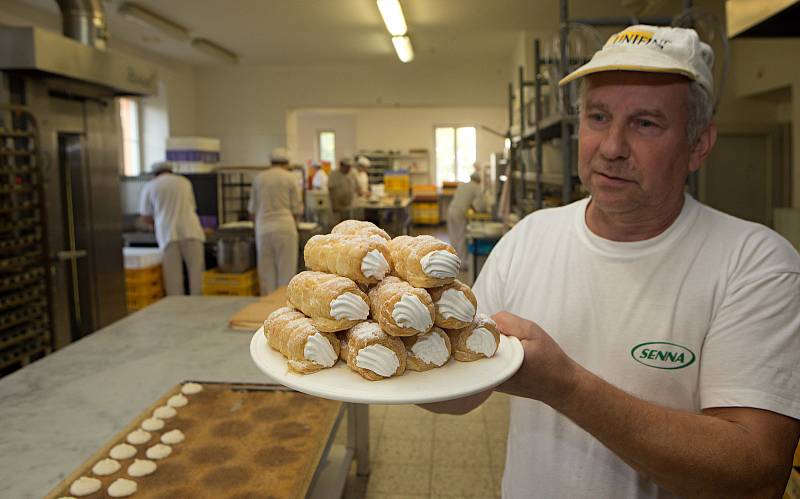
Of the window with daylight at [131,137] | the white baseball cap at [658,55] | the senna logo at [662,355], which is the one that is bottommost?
the senna logo at [662,355]

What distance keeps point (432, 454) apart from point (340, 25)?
20.9 feet

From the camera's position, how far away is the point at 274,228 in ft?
22.7

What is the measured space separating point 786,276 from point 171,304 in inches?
124

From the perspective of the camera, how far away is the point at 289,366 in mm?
1014

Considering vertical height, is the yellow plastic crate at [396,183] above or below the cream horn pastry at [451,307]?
above

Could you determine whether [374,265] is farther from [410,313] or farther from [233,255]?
[233,255]

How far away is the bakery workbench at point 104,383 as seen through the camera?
170 cm

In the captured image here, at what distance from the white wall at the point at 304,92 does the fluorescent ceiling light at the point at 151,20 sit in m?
3.06

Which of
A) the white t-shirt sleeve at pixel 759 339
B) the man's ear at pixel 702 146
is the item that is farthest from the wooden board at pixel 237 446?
the man's ear at pixel 702 146

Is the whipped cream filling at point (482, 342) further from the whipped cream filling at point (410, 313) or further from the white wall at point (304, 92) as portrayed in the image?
the white wall at point (304, 92)

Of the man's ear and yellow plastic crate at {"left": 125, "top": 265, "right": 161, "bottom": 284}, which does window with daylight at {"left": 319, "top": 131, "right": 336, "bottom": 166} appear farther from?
the man's ear

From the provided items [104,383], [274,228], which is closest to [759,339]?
[104,383]

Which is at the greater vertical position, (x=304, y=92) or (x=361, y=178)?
(x=304, y=92)

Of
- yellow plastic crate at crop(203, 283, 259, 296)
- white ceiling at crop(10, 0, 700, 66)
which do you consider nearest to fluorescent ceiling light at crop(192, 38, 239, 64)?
white ceiling at crop(10, 0, 700, 66)
